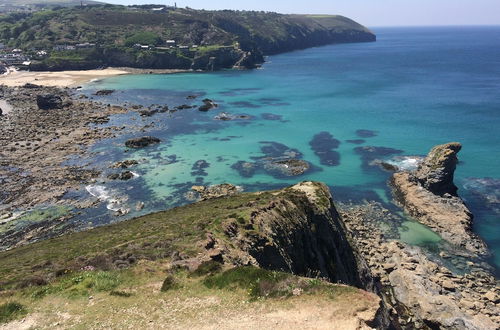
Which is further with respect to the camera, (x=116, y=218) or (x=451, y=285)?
(x=116, y=218)

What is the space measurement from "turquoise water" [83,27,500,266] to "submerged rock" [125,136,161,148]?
2483 mm

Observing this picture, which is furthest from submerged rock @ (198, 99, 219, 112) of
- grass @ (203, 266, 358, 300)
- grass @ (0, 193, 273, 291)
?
grass @ (203, 266, 358, 300)

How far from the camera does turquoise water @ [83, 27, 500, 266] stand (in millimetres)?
70812

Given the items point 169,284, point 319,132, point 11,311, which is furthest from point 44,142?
point 169,284

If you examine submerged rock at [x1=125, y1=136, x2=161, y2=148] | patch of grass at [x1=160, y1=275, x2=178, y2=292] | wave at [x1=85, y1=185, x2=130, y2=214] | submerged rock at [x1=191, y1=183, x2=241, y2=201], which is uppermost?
patch of grass at [x1=160, y1=275, x2=178, y2=292]

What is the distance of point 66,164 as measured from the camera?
80.7 m

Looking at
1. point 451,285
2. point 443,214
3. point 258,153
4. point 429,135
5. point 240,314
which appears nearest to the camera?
point 240,314

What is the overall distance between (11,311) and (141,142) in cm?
7243

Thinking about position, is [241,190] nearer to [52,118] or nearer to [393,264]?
[393,264]

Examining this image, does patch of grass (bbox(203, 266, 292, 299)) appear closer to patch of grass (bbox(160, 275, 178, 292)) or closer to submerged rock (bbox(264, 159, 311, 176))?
patch of grass (bbox(160, 275, 178, 292))

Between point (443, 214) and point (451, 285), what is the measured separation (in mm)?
18167

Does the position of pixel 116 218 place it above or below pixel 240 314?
below

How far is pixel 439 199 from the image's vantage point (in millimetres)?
63438

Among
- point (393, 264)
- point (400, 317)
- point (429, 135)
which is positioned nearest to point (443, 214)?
point (393, 264)
